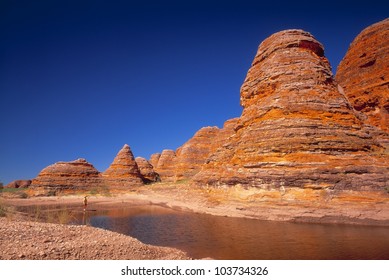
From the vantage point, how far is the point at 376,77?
31.7 metres

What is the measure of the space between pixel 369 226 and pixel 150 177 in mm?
68590

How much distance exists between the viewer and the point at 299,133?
72.0 feet

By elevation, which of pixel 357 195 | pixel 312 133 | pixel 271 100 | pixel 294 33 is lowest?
pixel 357 195

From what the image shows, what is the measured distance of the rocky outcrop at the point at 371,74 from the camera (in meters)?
30.3

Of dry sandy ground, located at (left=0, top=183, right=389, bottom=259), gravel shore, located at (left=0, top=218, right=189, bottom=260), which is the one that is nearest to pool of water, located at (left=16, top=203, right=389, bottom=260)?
dry sandy ground, located at (left=0, top=183, right=389, bottom=259)

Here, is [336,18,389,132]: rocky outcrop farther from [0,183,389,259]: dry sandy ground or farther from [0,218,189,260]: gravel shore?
[0,218,189,260]: gravel shore

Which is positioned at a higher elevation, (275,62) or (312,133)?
(275,62)

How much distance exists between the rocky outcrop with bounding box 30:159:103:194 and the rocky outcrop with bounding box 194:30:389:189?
36.5m

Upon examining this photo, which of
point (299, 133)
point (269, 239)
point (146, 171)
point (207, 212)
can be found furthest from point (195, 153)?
point (269, 239)

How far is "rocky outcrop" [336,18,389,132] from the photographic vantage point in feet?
99.5

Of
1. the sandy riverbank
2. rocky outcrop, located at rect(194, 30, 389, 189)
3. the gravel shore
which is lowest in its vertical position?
the gravel shore
